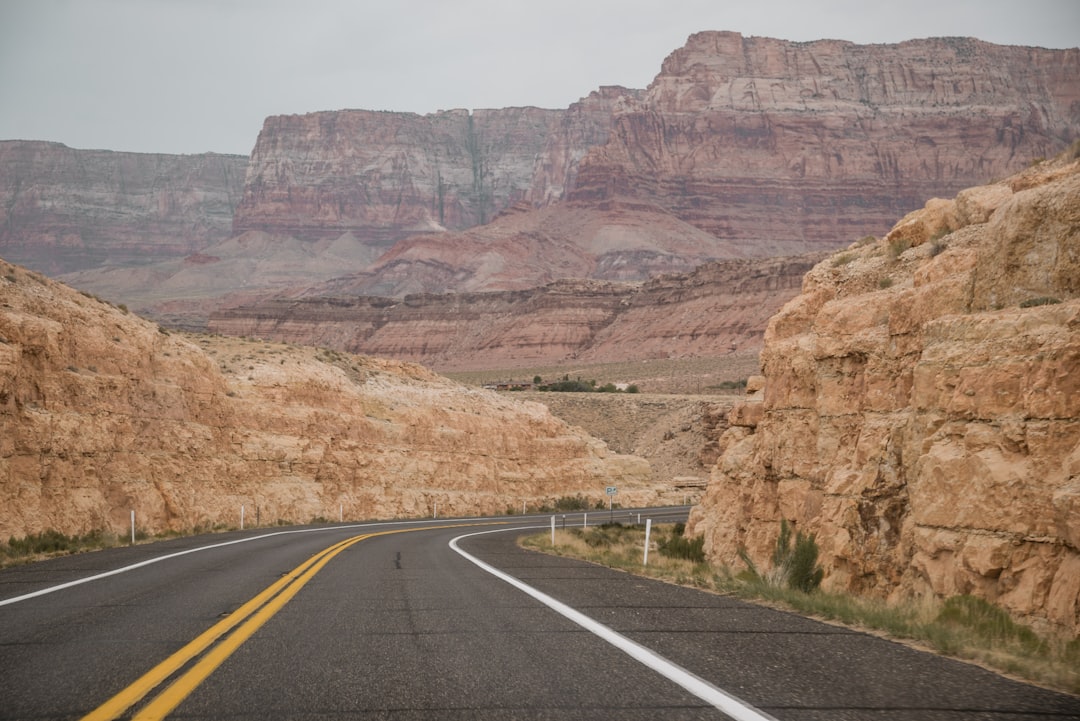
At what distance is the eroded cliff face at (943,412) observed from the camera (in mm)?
9750

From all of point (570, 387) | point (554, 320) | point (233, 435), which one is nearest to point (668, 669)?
point (233, 435)

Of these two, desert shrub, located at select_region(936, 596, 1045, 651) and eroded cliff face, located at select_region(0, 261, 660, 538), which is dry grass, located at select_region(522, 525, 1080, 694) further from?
eroded cliff face, located at select_region(0, 261, 660, 538)


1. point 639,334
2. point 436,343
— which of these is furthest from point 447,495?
point 436,343

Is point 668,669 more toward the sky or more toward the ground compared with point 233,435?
more toward the sky

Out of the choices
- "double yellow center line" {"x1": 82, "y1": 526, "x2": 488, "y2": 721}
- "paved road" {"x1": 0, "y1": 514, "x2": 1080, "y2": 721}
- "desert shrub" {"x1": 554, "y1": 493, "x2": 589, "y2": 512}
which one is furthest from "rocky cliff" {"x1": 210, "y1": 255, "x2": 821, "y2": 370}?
"double yellow center line" {"x1": 82, "y1": 526, "x2": 488, "y2": 721}

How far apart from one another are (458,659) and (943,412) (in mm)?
7869

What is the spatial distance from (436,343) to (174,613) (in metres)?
132

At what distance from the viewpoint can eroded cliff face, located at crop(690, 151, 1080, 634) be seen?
9750mm

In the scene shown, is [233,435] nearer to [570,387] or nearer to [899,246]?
[899,246]

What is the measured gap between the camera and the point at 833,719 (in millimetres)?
4812

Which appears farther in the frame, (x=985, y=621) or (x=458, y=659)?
(x=985, y=621)

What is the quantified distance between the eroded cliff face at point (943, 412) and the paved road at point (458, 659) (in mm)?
3069

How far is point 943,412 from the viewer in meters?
11.6

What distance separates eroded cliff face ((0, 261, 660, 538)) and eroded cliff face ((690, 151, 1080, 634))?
697 inches
